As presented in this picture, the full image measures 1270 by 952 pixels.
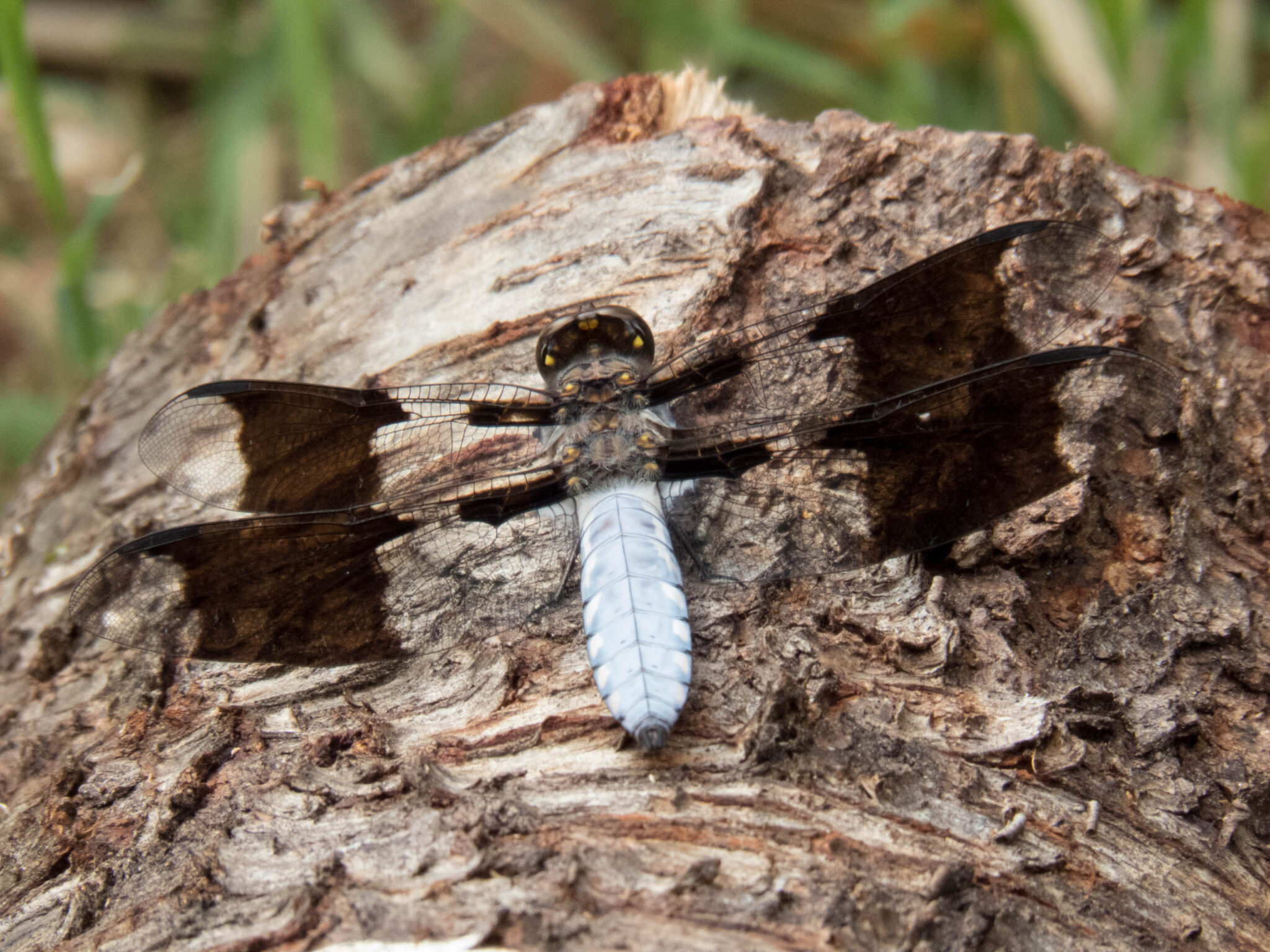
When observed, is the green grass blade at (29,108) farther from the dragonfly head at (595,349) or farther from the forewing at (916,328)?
the forewing at (916,328)

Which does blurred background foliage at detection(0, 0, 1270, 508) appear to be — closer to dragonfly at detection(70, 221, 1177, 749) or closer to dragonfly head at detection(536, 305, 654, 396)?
dragonfly at detection(70, 221, 1177, 749)

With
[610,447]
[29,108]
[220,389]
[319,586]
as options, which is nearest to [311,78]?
[29,108]

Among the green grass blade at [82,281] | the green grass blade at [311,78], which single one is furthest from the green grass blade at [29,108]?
the green grass blade at [311,78]

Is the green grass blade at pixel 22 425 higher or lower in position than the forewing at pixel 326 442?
higher

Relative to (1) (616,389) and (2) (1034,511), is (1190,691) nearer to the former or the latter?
(2) (1034,511)

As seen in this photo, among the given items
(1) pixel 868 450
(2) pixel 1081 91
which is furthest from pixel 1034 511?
(2) pixel 1081 91

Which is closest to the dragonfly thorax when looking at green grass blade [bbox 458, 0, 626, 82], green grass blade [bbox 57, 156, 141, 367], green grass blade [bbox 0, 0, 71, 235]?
green grass blade [bbox 57, 156, 141, 367]
